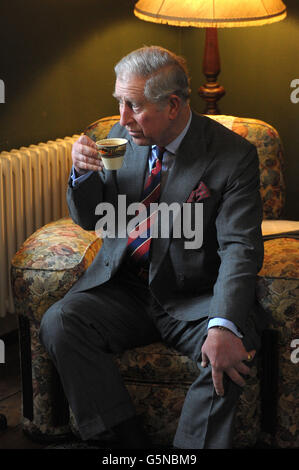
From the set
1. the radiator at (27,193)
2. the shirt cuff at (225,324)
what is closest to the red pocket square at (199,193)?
the shirt cuff at (225,324)

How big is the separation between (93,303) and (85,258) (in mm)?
172

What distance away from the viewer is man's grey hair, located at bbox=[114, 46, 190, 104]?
1911 mm

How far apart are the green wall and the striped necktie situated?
2.86ft

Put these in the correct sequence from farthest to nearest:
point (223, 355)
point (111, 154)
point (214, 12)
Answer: point (214, 12)
point (111, 154)
point (223, 355)

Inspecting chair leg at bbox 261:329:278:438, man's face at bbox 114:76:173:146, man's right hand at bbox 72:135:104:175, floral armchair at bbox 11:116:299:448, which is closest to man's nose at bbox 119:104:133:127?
man's face at bbox 114:76:173:146

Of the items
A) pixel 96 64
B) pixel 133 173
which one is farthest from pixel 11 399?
pixel 96 64

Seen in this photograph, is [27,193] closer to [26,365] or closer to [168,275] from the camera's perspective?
[26,365]

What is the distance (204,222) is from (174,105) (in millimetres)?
341

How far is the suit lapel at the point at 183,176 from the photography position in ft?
6.53

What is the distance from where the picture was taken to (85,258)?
2.15 metres

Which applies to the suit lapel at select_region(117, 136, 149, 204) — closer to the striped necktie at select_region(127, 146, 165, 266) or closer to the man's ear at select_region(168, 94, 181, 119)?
the striped necktie at select_region(127, 146, 165, 266)

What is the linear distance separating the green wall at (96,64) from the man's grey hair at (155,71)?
2.92ft

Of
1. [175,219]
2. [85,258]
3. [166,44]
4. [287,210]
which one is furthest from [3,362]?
[166,44]

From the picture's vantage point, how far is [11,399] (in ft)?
7.99
